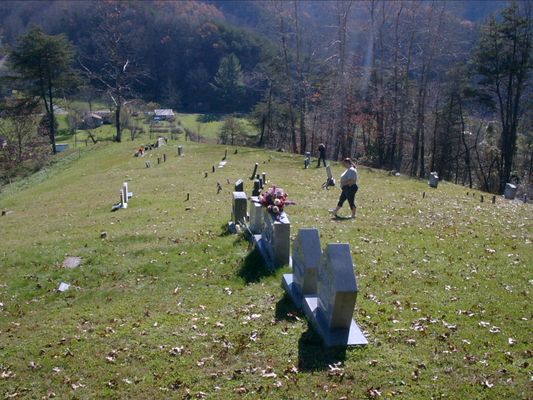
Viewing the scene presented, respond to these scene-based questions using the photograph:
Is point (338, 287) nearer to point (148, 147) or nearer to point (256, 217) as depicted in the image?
point (256, 217)

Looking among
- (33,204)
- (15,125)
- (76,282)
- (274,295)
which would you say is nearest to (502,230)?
(274,295)

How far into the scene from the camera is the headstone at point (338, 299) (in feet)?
28.3

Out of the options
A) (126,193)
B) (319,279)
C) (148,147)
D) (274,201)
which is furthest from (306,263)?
(148,147)

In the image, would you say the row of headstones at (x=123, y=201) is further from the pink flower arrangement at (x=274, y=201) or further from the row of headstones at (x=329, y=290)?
the row of headstones at (x=329, y=290)

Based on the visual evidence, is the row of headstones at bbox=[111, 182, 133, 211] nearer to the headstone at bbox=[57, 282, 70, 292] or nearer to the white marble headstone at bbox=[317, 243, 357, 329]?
the headstone at bbox=[57, 282, 70, 292]

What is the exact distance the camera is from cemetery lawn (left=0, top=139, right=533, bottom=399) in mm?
8109

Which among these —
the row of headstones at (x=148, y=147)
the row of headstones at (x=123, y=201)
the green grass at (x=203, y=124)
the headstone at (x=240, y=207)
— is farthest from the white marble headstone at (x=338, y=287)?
the green grass at (x=203, y=124)

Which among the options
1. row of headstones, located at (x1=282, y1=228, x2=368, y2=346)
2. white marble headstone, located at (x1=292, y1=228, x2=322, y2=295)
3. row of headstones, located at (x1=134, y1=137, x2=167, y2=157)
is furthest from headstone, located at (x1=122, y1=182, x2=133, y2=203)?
row of headstones, located at (x1=134, y1=137, x2=167, y2=157)

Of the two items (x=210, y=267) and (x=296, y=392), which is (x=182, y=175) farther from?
(x=296, y=392)

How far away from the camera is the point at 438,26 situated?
3881cm

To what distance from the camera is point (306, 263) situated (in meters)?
10.1

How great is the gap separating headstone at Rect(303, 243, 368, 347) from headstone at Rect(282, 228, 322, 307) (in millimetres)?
749

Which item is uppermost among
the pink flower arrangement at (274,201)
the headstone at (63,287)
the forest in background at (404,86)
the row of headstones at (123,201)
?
the forest in background at (404,86)

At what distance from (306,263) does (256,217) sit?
470cm
